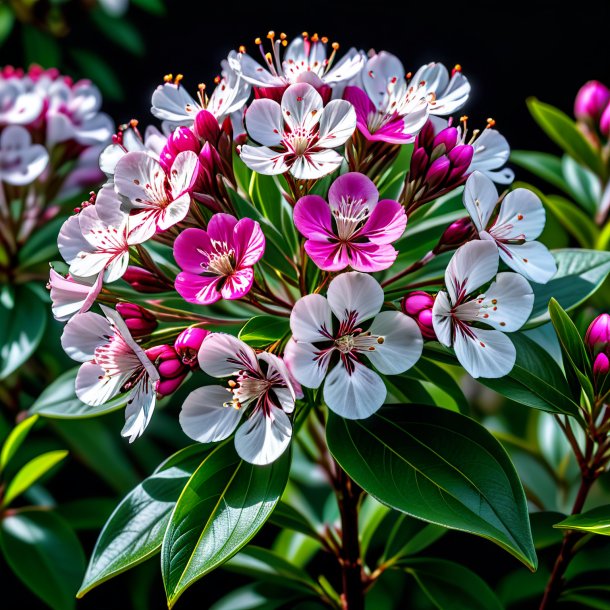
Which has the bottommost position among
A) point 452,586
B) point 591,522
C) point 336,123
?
point 452,586

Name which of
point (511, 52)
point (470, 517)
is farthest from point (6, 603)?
point (511, 52)

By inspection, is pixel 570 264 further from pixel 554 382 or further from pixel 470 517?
pixel 470 517

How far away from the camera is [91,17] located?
7.55 ft

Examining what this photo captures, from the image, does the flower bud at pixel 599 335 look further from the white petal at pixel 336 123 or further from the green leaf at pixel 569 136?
the green leaf at pixel 569 136

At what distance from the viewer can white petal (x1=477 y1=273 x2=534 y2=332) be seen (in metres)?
0.78

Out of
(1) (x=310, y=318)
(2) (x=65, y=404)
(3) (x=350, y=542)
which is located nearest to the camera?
(1) (x=310, y=318)

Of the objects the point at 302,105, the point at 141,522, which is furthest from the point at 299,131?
the point at 141,522

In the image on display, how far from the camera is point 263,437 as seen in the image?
2.50 feet

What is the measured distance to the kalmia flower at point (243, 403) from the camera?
738 millimetres

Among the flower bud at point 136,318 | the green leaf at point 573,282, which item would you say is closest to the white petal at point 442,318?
the green leaf at point 573,282

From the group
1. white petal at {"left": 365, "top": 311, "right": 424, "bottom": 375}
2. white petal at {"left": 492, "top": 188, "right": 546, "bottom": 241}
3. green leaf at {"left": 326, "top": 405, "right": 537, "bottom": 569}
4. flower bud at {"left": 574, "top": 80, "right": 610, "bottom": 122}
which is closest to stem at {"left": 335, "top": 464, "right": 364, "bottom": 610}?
green leaf at {"left": 326, "top": 405, "right": 537, "bottom": 569}

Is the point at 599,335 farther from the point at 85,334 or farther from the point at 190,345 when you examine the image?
the point at 85,334

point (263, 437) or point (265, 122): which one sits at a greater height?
point (265, 122)

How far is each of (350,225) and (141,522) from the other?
41 centimetres
